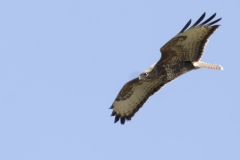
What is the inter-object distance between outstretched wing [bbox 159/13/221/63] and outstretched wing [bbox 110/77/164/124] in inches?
38.7

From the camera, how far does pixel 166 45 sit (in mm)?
18953

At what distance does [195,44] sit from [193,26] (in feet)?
1.32

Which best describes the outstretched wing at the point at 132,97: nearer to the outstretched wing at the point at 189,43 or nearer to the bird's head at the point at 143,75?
the bird's head at the point at 143,75

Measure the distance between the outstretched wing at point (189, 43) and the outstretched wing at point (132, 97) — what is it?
0.98m

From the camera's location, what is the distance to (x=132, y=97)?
810 inches

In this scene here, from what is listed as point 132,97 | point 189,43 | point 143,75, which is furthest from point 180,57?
point 132,97

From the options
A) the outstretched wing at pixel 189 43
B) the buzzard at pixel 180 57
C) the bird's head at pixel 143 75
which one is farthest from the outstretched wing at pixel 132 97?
the outstretched wing at pixel 189 43

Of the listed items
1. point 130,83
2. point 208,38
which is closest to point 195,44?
point 208,38

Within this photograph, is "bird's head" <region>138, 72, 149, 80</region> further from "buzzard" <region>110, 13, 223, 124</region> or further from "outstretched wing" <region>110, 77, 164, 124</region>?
"outstretched wing" <region>110, 77, 164, 124</region>

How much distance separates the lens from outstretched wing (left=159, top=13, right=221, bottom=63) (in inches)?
743

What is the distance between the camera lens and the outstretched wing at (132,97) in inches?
792

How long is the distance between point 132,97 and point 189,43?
2220 mm

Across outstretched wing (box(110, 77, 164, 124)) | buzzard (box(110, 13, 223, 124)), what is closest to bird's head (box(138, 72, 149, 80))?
buzzard (box(110, 13, 223, 124))

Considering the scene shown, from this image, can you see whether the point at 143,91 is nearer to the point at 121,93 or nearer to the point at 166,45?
the point at 121,93
